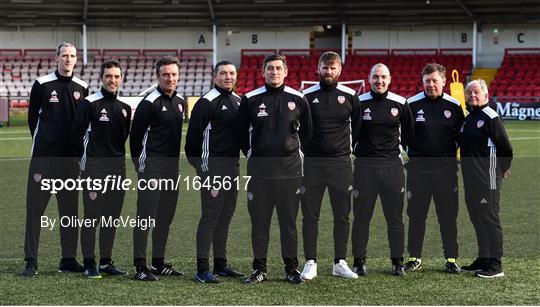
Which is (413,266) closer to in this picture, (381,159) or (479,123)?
(381,159)

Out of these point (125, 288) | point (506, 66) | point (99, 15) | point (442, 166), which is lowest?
point (125, 288)

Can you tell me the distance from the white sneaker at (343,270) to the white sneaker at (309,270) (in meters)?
0.20

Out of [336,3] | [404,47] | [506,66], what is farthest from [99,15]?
[506,66]

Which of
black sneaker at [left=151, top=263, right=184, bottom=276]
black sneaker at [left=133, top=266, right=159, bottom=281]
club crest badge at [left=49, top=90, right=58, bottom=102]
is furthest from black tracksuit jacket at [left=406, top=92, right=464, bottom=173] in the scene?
club crest badge at [left=49, top=90, right=58, bottom=102]

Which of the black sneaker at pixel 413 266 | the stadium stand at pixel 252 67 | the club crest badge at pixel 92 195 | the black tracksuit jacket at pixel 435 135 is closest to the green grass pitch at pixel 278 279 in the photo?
the black sneaker at pixel 413 266

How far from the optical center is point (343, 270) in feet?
22.2

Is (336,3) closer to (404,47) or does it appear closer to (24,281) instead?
(404,47)

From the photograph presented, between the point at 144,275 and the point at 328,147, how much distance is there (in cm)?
186

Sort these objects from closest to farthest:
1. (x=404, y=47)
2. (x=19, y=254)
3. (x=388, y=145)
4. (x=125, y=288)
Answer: (x=125, y=288), (x=388, y=145), (x=19, y=254), (x=404, y=47)

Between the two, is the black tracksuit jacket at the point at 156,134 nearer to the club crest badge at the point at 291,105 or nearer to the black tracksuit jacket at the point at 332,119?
the club crest badge at the point at 291,105

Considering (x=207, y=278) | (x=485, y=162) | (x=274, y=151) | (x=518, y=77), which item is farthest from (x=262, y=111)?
(x=518, y=77)

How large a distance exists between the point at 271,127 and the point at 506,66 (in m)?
30.7

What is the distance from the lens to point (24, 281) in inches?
258

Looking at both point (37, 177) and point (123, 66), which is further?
point (123, 66)
